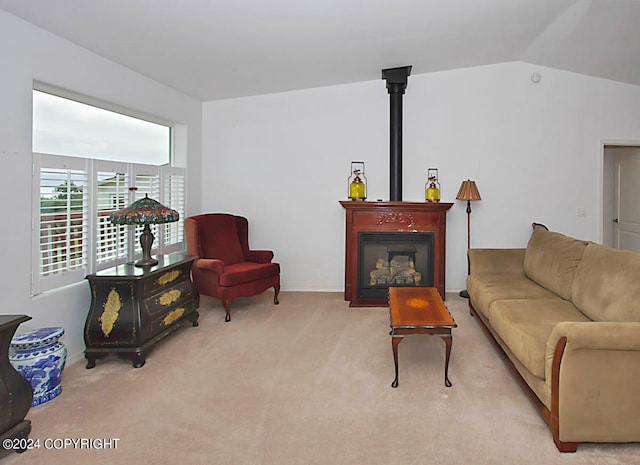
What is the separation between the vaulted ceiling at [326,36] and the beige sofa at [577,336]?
2.04 metres

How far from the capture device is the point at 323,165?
5.40m

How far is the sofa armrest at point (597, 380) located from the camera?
1952 mm

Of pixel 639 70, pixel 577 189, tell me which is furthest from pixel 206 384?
pixel 639 70

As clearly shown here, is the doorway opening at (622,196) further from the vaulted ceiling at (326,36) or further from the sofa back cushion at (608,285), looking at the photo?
the sofa back cushion at (608,285)

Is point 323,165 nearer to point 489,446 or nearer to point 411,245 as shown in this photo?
point 411,245

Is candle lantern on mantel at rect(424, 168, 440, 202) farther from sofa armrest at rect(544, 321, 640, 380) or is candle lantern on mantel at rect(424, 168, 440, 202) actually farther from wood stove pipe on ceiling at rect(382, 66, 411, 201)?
sofa armrest at rect(544, 321, 640, 380)

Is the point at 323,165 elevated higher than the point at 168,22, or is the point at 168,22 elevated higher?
the point at 168,22

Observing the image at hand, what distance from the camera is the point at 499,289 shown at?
357 centimetres

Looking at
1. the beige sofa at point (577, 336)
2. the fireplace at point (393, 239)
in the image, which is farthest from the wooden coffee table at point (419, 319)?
the fireplace at point (393, 239)

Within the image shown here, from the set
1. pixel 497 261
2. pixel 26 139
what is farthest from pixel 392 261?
pixel 26 139

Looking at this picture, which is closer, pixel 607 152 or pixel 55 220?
pixel 55 220

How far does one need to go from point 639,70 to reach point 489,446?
4.60 metres

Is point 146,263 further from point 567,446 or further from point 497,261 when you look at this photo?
point 497,261

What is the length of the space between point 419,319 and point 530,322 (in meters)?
0.70
